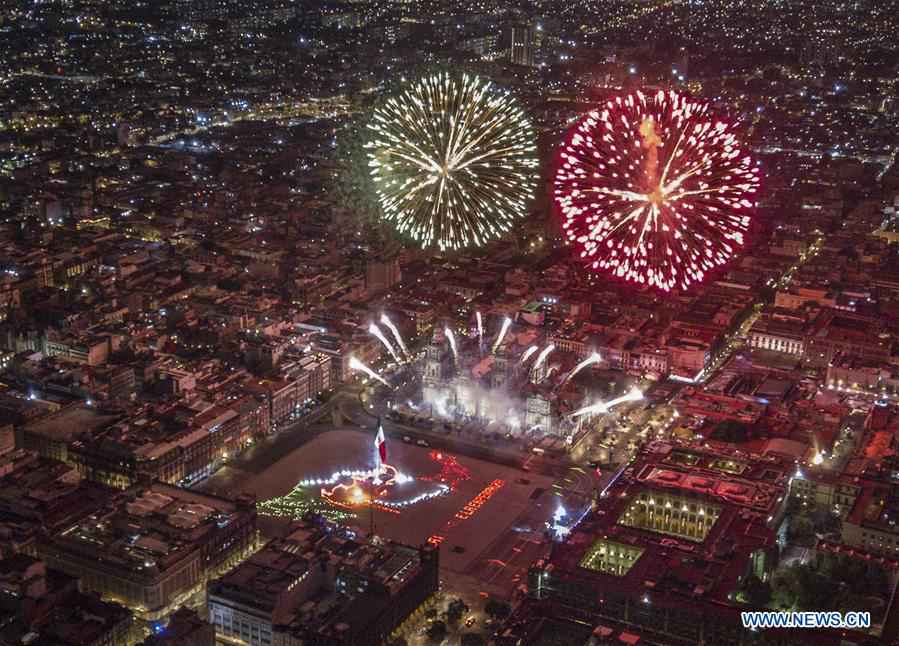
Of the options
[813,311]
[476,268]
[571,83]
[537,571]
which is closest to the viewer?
[537,571]

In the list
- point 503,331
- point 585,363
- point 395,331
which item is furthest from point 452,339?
point 585,363

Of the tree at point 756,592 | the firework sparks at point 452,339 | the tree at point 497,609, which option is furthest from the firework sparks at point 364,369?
the tree at point 756,592

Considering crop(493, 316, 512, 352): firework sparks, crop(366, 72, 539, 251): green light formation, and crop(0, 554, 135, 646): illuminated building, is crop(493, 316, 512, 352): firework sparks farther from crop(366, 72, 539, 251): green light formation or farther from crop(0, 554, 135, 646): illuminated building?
crop(0, 554, 135, 646): illuminated building

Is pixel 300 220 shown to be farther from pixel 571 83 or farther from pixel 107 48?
pixel 107 48

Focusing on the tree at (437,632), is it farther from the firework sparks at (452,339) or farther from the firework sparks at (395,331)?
the firework sparks at (395,331)

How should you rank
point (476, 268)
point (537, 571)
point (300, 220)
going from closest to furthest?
point (537, 571), point (476, 268), point (300, 220)

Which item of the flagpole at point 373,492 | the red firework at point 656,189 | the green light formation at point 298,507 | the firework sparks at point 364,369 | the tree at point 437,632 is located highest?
the red firework at point 656,189

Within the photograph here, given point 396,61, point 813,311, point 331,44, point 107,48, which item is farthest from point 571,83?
point 107,48
